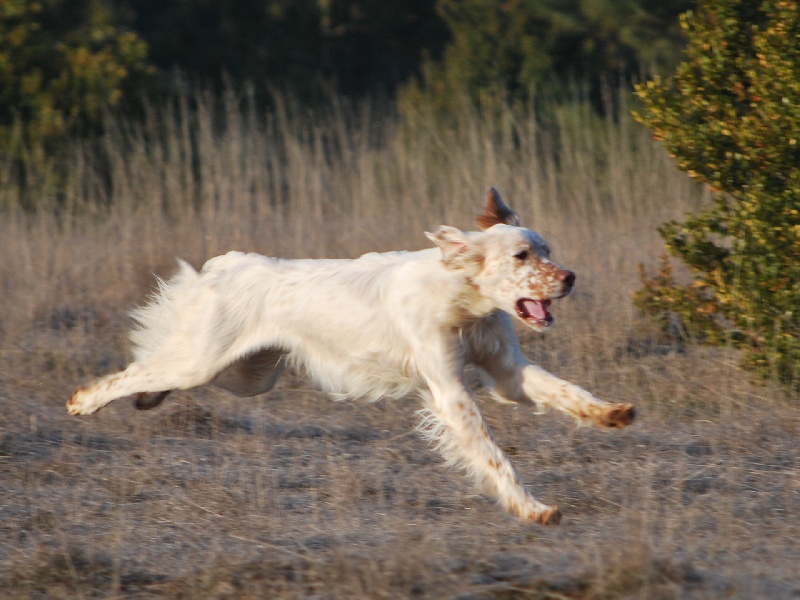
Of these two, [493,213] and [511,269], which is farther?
[493,213]

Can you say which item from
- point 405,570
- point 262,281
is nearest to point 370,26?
point 262,281

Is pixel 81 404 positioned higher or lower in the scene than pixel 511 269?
lower

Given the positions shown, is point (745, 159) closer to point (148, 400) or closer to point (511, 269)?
point (511, 269)

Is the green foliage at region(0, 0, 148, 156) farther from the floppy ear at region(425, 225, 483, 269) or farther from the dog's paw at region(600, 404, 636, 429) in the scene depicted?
the dog's paw at region(600, 404, 636, 429)

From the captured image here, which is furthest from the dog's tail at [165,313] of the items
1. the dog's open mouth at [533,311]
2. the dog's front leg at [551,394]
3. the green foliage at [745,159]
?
the green foliage at [745,159]

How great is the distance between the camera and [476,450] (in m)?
3.67

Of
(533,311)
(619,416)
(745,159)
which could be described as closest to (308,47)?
(745,159)

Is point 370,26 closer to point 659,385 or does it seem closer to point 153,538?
point 659,385

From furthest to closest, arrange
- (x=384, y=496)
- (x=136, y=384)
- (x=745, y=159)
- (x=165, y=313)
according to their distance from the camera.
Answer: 1. (x=745, y=159)
2. (x=165, y=313)
3. (x=136, y=384)
4. (x=384, y=496)

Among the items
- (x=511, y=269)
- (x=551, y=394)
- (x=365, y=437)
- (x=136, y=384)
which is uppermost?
(x=511, y=269)

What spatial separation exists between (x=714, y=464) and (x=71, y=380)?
3125mm

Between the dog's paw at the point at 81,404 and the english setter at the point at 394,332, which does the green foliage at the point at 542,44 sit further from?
the dog's paw at the point at 81,404

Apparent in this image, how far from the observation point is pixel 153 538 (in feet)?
11.6

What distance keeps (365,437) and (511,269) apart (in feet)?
4.47
